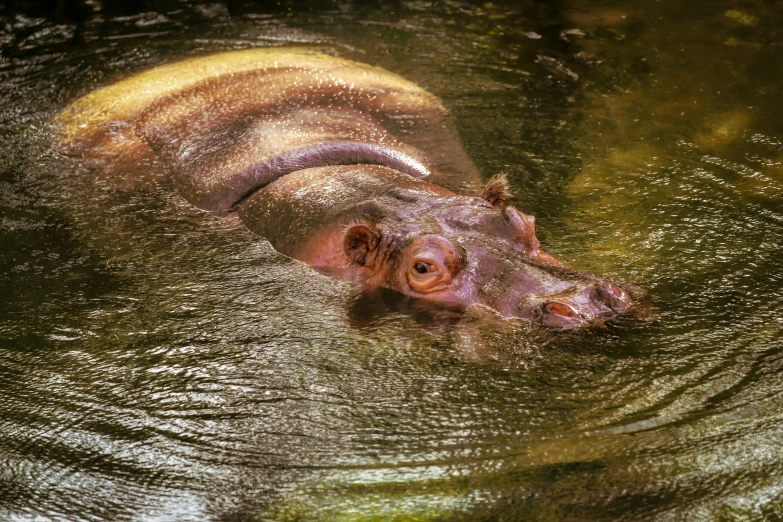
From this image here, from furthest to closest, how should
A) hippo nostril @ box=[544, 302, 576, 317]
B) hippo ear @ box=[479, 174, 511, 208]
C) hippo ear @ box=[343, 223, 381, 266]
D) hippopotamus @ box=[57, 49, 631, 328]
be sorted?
hippo ear @ box=[479, 174, 511, 208], hippo ear @ box=[343, 223, 381, 266], hippopotamus @ box=[57, 49, 631, 328], hippo nostril @ box=[544, 302, 576, 317]

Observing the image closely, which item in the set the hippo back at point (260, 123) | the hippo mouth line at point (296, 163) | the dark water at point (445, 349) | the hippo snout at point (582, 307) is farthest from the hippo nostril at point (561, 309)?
the hippo mouth line at point (296, 163)

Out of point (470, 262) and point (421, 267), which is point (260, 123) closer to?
point (421, 267)

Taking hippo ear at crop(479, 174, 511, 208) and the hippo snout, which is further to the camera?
hippo ear at crop(479, 174, 511, 208)

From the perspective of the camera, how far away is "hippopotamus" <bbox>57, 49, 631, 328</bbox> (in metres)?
4.65

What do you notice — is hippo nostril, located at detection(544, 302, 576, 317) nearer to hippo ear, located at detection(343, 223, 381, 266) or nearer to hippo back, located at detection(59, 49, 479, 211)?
hippo ear, located at detection(343, 223, 381, 266)

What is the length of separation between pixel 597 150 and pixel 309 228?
7.59 ft

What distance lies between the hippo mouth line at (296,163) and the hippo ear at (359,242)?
40.6 inches

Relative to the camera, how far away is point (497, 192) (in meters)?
5.30

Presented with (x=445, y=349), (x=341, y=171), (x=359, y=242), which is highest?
(x=341, y=171)

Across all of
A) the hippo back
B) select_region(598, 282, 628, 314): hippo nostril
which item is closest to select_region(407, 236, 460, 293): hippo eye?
select_region(598, 282, 628, 314): hippo nostril

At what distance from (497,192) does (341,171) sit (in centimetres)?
97

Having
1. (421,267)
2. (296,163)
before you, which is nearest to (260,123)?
(296,163)

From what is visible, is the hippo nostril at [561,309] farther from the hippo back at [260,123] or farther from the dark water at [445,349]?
the hippo back at [260,123]

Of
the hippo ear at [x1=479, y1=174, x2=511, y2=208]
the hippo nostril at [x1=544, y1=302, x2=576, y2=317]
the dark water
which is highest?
the hippo ear at [x1=479, y1=174, x2=511, y2=208]
